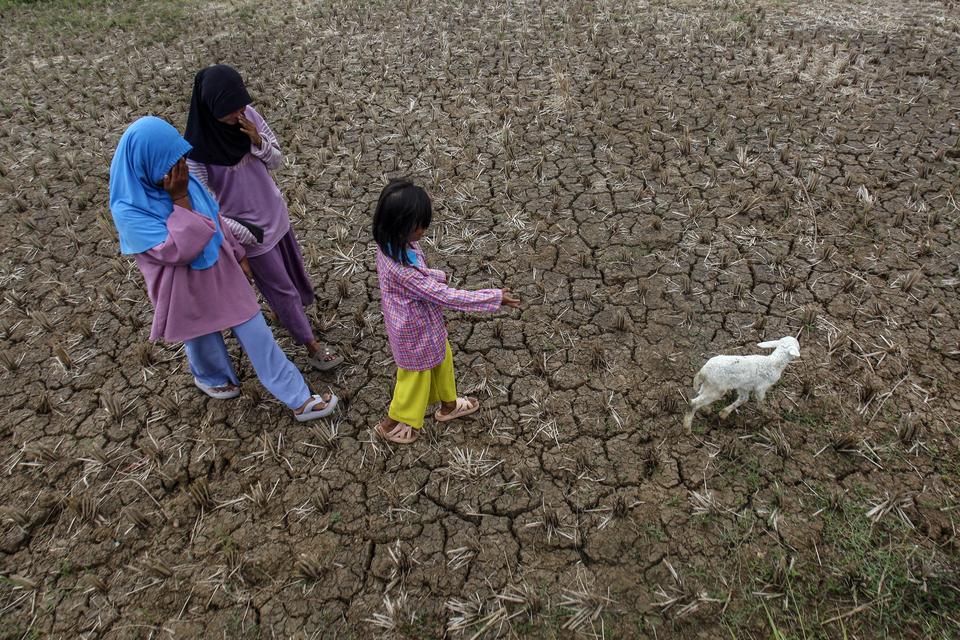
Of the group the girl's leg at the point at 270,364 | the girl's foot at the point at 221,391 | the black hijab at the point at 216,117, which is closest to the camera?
the black hijab at the point at 216,117

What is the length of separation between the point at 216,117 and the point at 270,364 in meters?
1.30

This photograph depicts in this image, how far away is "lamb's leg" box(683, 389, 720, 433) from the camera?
10.3 ft

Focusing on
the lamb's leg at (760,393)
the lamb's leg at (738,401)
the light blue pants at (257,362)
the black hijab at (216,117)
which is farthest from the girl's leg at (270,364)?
the lamb's leg at (760,393)

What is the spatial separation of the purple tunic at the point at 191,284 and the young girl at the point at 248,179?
0.25m

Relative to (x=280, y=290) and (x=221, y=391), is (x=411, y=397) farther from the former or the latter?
(x=221, y=391)

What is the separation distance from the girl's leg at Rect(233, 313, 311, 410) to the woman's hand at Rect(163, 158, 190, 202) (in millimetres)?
733

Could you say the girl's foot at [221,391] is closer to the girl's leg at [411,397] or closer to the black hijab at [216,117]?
the girl's leg at [411,397]

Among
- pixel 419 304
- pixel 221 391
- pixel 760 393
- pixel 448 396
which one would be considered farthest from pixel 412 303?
pixel 760 393

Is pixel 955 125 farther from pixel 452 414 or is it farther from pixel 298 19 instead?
pixel 298 19

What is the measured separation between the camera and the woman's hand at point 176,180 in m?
2.65

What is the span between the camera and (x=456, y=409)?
3.45m

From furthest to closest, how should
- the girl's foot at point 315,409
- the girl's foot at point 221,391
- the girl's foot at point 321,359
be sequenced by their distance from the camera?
the girl's foot at point 321,359 < the girl's foot at point 221,391 < the girl's foot at point 315,409

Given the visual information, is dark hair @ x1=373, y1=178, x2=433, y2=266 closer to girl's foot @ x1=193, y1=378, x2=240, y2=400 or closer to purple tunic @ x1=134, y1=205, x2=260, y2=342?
purple tunic @ x1=134, y1=205, x2=260, y2=342

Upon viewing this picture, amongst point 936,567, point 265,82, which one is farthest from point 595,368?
point 265,82
